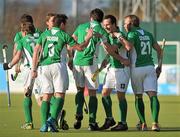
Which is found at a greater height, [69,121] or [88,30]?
[88,30]

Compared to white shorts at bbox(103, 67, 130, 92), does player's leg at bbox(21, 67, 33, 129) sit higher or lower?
A: lower

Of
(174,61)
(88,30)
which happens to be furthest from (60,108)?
(174,61)

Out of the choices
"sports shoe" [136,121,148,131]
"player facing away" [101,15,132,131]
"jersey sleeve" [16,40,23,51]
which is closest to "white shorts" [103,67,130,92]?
"player facing away" [101,15,132,131]

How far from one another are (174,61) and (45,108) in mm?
23176

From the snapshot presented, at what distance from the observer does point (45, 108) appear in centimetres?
1648

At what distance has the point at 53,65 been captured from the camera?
54.0ft

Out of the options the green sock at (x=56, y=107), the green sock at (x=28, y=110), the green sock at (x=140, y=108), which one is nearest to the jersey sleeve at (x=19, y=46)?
the green sock at (x=28, y=110)

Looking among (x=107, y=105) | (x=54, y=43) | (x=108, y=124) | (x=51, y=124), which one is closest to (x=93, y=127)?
(x=108, y=124)

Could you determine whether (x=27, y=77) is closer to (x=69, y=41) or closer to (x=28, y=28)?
(x=28, y=28)

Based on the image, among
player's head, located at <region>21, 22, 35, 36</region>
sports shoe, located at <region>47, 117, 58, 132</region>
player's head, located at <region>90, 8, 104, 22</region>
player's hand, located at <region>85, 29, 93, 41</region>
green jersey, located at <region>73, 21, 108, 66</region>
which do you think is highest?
player's head, located at <region>90, 8, 104, 22</region>

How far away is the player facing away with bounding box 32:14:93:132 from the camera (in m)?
16.4

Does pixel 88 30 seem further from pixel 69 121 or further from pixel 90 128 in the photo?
pixel 69 121

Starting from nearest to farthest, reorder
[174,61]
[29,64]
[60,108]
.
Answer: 1. [60,108]
2. [29,64]
3. [174,61]

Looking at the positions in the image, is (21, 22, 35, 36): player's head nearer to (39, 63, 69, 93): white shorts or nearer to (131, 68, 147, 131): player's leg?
(39, 63, 69, 93): white shorts
